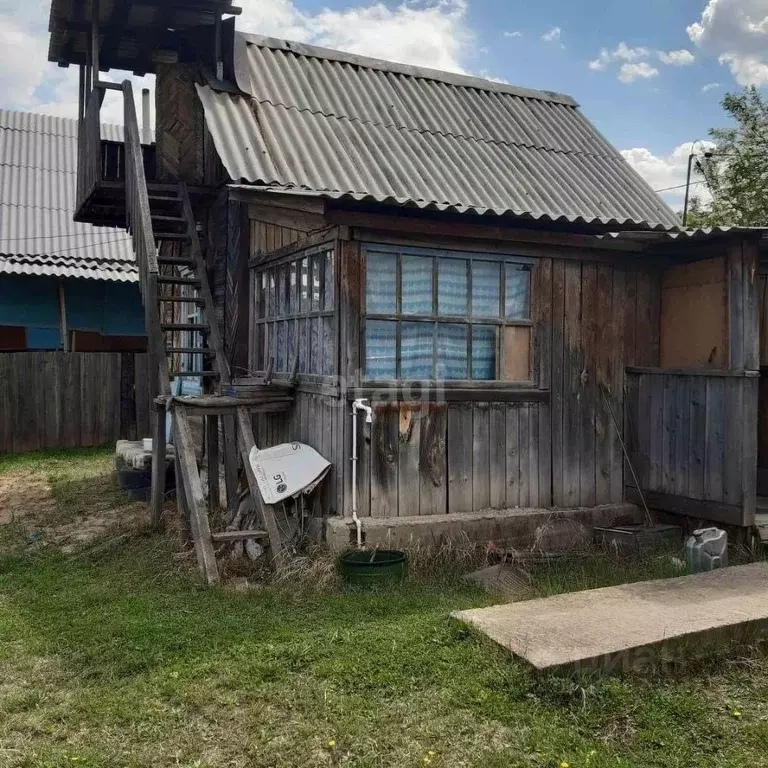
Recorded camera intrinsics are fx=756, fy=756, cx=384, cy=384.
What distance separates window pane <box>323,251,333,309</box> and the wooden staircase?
1.19m

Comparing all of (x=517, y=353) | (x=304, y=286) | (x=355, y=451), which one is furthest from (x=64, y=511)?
(x=517, y=353)

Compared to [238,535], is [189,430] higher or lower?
higher

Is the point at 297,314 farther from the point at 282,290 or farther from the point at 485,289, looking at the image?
the point at 485,289

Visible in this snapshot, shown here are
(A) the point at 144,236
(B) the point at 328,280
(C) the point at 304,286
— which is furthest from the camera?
(A) the point at 144,236

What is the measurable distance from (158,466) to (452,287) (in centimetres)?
334

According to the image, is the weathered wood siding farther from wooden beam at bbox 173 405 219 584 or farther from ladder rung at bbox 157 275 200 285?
ladder rung at bbox 157 275 200 285

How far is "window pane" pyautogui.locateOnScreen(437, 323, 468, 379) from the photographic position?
654 cm

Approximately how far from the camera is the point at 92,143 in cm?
904

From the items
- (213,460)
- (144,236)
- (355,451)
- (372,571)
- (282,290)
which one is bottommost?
(372,571)

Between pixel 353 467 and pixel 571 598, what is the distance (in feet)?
6.80

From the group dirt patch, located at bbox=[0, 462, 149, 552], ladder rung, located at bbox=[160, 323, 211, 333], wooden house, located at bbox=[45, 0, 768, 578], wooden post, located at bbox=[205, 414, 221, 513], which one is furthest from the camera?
wooden post, located at bbox=[205, 414, 221, 513]

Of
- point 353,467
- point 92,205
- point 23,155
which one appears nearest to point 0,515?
point 92,205

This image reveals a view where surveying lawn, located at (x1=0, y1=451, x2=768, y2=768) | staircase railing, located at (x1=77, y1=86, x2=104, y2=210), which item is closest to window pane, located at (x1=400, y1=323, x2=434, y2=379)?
lawn, located at (x1=0, y1=451, x2=768, y2=768)

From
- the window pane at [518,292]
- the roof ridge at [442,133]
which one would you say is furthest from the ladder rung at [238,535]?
the roof ridge at [442,133]
